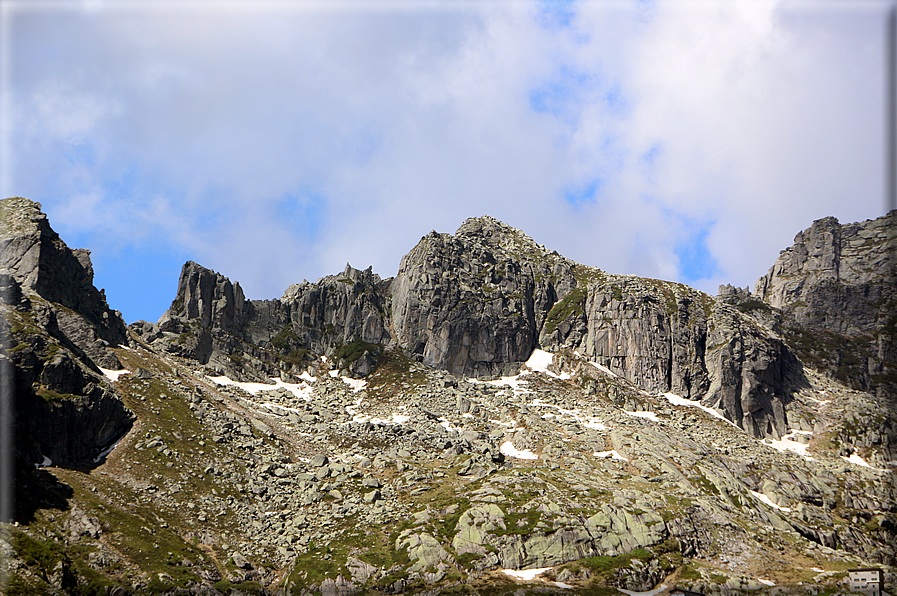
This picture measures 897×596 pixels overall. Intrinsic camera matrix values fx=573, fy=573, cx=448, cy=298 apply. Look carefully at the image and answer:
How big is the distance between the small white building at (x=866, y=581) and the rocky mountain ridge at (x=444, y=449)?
6.41 ft

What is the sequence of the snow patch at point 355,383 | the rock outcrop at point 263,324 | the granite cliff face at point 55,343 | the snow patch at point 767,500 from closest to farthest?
the granite cliff face at point 55,343 → the snow patch at point 767,500 → the rock outcrop at point 263,324 → the snow patch at point 355,383

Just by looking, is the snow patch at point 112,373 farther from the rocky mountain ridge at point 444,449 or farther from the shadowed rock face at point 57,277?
the shadowed rock face at point 57,277

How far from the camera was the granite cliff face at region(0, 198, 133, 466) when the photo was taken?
86812 millimetres

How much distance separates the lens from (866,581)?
75688 mm

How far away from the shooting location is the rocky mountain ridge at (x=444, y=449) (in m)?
75.7

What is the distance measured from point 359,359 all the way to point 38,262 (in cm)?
8302

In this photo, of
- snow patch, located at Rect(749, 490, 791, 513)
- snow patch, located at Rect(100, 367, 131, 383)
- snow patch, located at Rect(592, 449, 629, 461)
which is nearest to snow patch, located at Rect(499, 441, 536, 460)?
snow patch, located at Rect(592, 449, 629, 461)

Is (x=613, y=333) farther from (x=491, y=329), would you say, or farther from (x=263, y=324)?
(x=263, y=324)

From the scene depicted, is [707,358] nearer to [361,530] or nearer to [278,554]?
[361,530]

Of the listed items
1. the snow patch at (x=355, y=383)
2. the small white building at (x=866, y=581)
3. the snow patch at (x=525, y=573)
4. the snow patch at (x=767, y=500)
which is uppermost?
the snow patch at (x=355, y=383)

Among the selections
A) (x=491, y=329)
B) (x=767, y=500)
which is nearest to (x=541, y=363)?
(x=491, y=329)

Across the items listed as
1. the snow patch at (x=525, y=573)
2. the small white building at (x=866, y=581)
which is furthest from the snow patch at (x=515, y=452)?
the small white building at (x=866, y=581)

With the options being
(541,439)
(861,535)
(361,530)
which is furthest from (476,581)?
(861,535)

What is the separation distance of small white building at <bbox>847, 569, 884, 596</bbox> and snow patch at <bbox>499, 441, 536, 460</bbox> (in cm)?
5337
